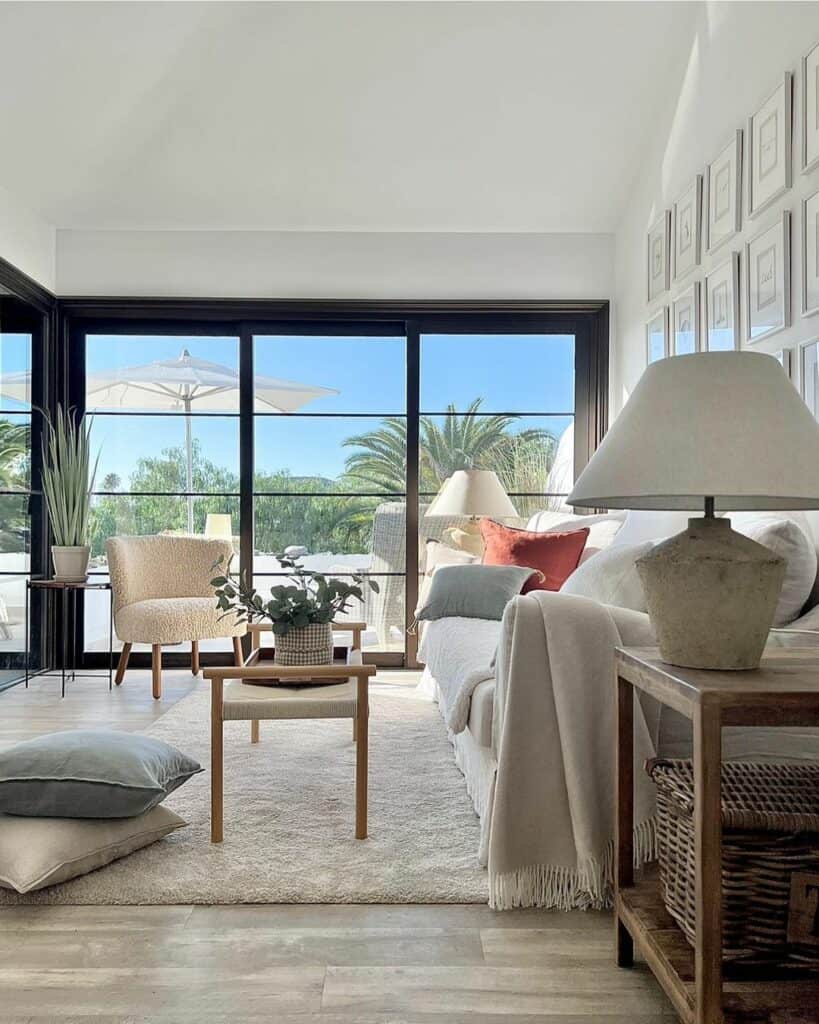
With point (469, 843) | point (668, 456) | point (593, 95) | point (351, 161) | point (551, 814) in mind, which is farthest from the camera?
point (351, 161)

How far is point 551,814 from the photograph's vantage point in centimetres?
205

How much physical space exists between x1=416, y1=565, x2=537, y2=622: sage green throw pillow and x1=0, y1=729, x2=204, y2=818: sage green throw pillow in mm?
1616

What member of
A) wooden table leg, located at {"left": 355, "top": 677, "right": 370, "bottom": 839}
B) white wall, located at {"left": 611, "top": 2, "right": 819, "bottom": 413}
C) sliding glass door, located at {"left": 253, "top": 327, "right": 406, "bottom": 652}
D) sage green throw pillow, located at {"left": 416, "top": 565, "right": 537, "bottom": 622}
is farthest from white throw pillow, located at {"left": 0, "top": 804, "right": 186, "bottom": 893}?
sliding glass door, located at {"left": 253, "top": 327, "right": 406, "bottom": 652}

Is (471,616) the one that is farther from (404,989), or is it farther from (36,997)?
(36,997)

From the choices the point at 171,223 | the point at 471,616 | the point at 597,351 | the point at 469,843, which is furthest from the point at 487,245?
the point at 469,843

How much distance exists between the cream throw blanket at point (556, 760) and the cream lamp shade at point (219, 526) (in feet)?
11.5

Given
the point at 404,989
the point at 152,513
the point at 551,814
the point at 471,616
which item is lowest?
the point at 404,989

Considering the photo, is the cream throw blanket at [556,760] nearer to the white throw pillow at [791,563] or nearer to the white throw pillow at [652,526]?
the white throw pillow at [791,563]

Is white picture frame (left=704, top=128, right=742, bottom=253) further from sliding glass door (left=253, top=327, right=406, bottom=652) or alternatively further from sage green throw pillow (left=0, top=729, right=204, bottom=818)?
sage green throw pillow (left=0, top=729, right=204, bottom=818)

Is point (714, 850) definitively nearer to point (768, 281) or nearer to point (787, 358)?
point (787, 358)

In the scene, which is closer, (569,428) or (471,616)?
(471,616)

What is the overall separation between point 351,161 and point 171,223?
3.75 feet

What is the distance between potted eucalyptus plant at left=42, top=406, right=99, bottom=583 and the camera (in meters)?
4.78

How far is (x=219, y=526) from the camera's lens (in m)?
5.31
